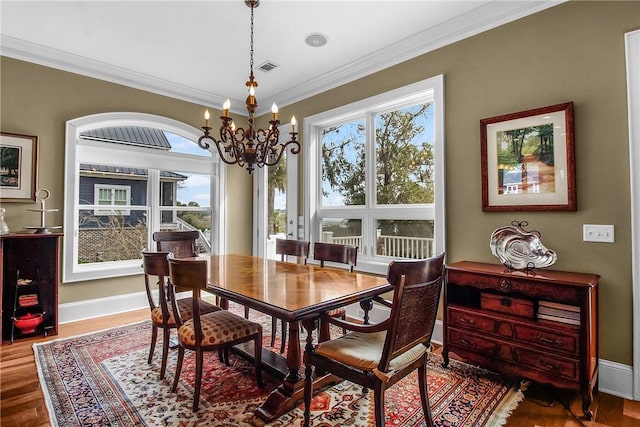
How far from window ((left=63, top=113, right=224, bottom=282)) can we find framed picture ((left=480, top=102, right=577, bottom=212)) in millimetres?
3435

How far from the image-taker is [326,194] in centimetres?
429

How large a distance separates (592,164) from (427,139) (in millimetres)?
1380

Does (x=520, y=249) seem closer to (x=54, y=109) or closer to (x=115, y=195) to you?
(x=115, y=195)

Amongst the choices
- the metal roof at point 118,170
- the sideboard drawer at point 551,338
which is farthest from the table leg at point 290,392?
the metal roof at point 118,170

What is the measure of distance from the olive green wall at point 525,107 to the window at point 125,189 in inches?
6.6

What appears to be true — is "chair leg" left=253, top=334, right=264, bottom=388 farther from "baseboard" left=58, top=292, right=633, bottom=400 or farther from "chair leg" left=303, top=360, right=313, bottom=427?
"baseboard" left=58, top=292, right=633, bottom=400

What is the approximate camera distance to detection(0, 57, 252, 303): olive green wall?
3.30m

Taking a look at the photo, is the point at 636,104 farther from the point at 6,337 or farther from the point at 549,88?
the point at 6,337

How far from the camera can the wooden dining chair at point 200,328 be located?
6.32 ft

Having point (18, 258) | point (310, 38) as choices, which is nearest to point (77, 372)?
point (18, 258)

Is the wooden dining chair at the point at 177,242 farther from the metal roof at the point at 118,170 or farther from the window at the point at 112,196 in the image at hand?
the metal roof at the point at 118,170

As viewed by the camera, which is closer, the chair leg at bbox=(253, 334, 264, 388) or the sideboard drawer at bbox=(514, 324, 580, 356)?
the sideboard drawer at bbox=(514, 324, 580, 356)

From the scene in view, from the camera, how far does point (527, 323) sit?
7.00ft

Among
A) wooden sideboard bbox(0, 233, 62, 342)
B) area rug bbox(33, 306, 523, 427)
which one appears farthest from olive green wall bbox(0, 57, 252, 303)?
area rug bbox(33, 306, 523, 427)
